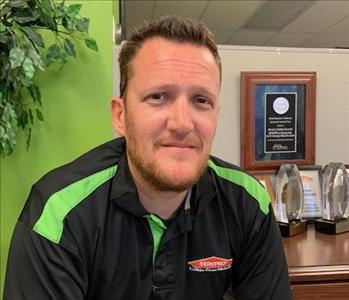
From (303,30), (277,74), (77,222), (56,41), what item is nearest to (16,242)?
(77,222)

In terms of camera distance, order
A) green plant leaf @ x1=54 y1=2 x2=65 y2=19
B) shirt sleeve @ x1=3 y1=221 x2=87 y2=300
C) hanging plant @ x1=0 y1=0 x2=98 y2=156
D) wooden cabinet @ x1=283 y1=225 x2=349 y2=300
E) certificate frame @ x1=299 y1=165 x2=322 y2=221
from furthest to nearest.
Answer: certificate frame @ x1=299 y1=165 x2=322 y2=221
green plant leaf @ x1=54 y1=2 x2=65 y2=19
hanging plant @ x1=0 y1=0 x2=98 y2=156
wooden cabinet @ x1=283 y1=225 x2=349 y2=300
shirt sleeve @ x1=3 y1=221 x2=87 y2=300

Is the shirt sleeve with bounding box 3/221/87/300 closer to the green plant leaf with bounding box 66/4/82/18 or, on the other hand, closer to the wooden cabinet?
the wooden cabinet

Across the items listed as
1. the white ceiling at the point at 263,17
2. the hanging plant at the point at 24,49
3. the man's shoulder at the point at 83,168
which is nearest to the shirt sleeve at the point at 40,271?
the man's shoulder at the point at 83,168

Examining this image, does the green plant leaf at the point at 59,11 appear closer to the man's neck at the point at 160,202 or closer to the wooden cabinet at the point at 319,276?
the man's neck at the point at 160,202

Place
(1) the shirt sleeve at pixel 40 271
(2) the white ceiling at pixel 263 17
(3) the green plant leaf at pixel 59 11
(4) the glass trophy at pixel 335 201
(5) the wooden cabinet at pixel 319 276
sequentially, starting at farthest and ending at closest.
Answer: (2) the white ceiling at pixel 263 17, (4) the glass trophy at pixel 335 201, (3) the green plant leaf at pixel 59 11, (5) the wooden cabinet at pixel 319 276, (1) the shirt sleeve at pixel 40 271

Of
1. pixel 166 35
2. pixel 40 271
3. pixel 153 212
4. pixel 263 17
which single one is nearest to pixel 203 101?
pixel 166 35

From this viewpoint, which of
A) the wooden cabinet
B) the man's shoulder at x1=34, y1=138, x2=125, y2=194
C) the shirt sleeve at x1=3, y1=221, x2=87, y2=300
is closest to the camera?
the shirt sleeve at x1=3, y1=221, x2=87, y2=300

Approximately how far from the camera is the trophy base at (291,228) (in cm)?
132

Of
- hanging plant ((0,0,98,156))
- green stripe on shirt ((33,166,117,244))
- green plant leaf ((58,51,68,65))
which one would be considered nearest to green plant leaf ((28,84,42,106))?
hanging plant ((0,0,98,156))

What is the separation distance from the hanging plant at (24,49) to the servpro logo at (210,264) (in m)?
0.64

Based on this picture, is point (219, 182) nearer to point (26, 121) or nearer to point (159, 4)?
point (26, 121)

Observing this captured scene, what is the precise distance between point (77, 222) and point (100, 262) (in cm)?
10

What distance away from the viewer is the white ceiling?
14.8 ft

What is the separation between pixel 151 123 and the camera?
888 mm
